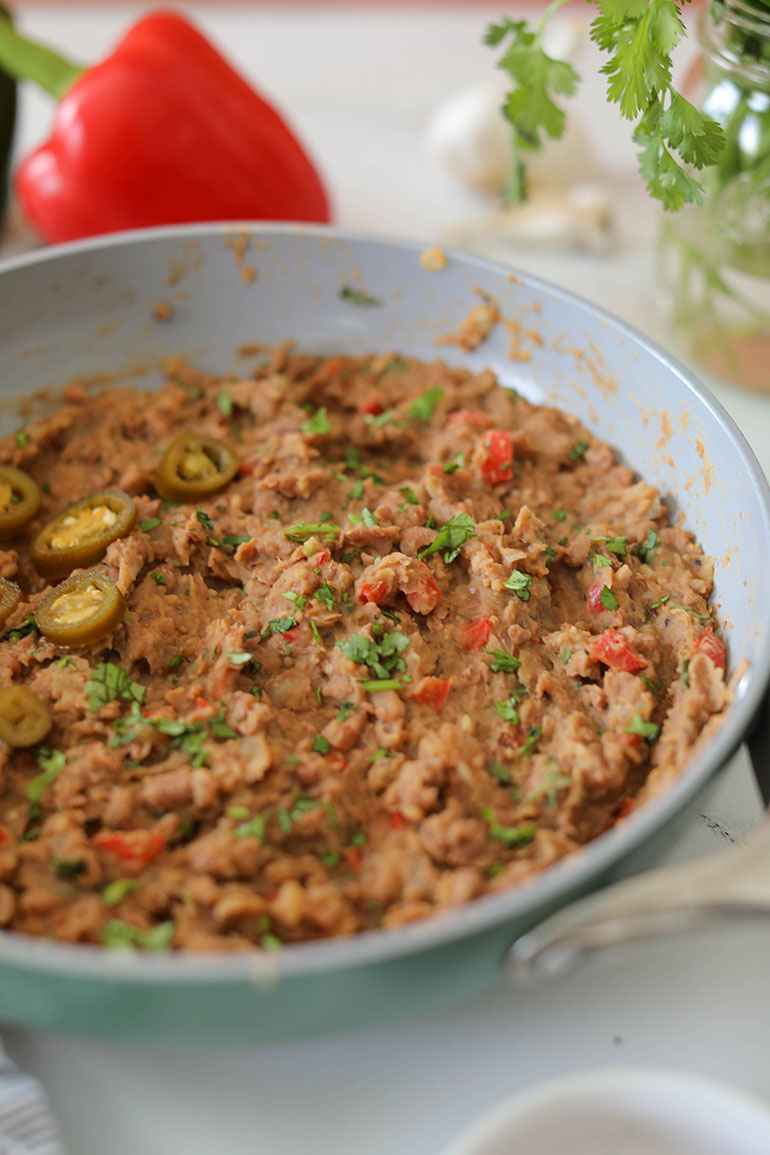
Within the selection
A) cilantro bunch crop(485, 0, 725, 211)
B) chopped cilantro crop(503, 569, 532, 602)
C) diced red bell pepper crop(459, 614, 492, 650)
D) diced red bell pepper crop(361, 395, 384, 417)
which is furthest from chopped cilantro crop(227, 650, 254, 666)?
cilantro bunch crop(485, 0, 725, 211)

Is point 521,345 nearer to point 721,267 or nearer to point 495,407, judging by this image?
point 495,407

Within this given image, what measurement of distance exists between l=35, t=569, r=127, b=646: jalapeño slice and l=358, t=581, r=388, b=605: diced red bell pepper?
493 millimetres

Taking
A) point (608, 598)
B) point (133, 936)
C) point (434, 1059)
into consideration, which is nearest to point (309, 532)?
point (608, 598)

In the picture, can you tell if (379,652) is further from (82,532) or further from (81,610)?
(82,532)

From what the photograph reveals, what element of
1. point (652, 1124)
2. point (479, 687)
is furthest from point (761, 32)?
point (652, 1124)

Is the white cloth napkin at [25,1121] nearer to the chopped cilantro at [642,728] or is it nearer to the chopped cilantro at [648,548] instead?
the chopped cilantro at [642,728]

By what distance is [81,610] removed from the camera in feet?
7.36

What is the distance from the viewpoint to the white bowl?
1.56m

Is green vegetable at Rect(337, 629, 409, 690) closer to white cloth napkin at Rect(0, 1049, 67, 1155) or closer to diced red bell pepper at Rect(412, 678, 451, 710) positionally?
diced red bell pepper at Rect(412, 678, 451, 710)

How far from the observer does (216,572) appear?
2.40 m

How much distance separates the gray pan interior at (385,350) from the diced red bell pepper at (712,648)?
3cm

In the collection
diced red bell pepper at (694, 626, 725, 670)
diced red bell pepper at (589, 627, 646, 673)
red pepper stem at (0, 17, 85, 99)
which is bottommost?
diced red bell pepper at (589, 627, 646, 673)

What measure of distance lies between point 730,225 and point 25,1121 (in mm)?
2657

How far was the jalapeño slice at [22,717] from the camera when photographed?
203 centimetres
